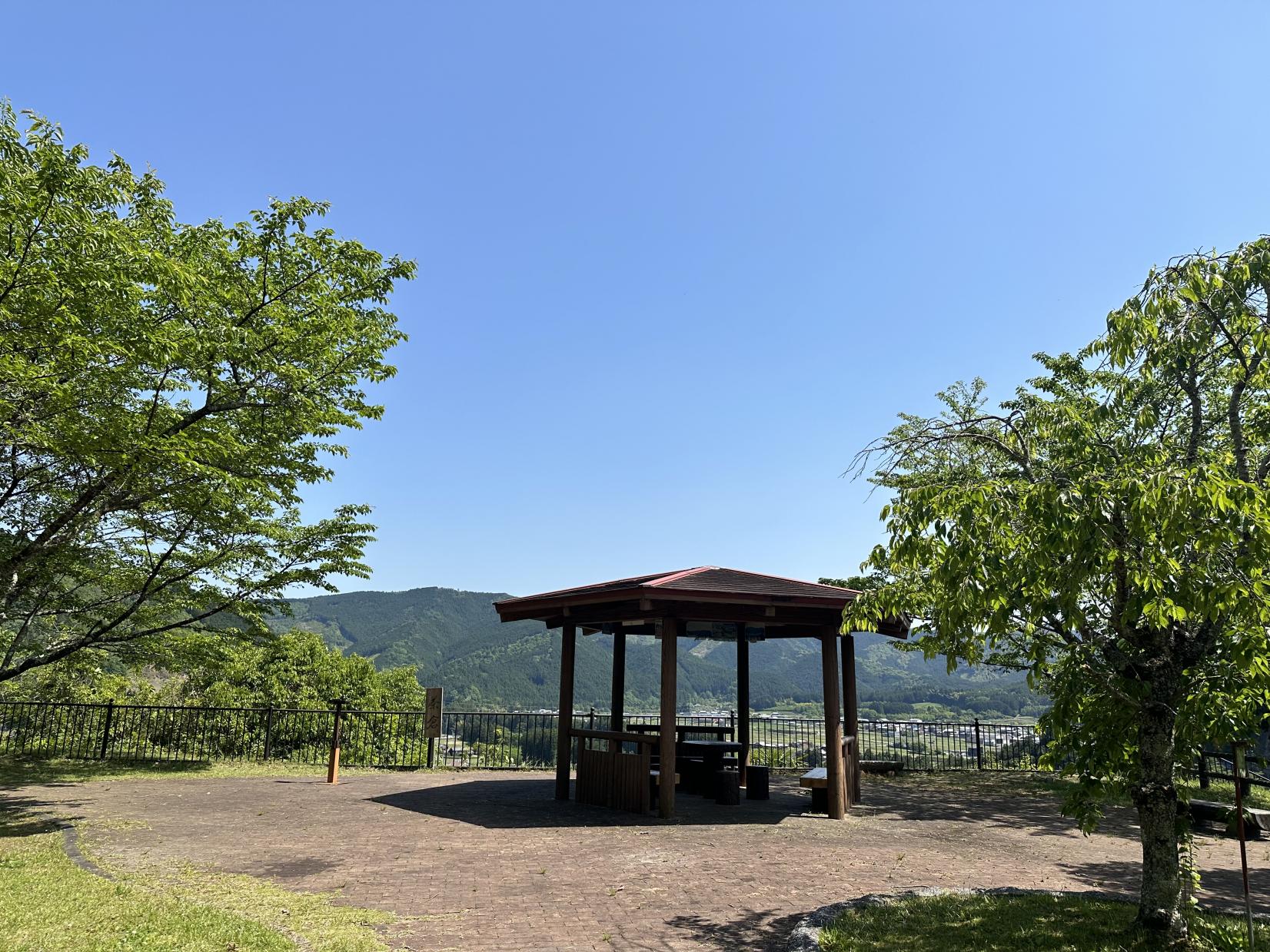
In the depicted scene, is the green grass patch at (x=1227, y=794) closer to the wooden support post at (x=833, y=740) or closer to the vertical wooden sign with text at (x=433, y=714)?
the wooden support post at (x=833, y=740)

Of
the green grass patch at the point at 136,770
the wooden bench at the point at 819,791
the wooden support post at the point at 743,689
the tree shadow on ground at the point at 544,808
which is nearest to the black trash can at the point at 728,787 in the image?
the tree shadow on ground at the point at 544,808

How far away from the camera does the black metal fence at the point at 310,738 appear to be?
18.3 meters

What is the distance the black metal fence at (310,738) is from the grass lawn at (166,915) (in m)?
10.5

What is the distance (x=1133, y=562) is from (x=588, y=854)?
6.55 meters

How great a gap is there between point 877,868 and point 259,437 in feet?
34.9

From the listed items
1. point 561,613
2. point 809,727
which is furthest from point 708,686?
point 561,613

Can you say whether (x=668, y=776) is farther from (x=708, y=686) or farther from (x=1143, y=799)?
(x=708, y=686)

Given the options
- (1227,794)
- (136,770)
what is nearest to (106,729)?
(136,770)

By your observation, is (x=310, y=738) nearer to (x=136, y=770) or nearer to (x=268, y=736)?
(x=268, y=736)

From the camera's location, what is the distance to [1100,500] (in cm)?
446

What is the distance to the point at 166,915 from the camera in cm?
589

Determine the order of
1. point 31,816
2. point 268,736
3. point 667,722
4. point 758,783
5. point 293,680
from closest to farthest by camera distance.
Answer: point 31,816
point 667,722
point 758,783
point 268,736
point 293,680

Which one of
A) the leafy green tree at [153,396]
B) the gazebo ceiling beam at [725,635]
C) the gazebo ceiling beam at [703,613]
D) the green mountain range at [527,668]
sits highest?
the leafy green tree at [153,396]

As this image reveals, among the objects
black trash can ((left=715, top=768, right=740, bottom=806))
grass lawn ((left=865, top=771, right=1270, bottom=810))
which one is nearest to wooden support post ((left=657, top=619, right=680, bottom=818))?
black trash can ((left=715, top=768, right=740, bottom=806))
